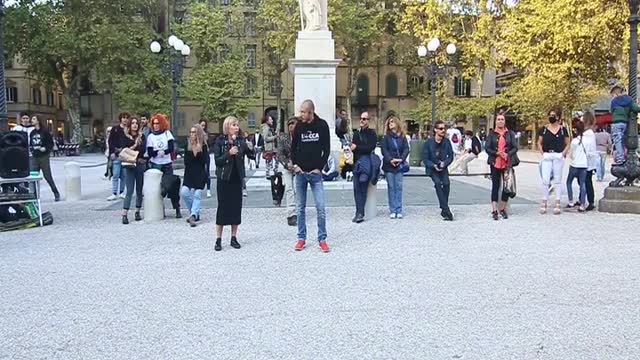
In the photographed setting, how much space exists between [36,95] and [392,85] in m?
39.1

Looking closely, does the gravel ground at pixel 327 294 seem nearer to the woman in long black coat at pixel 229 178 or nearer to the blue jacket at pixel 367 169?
the woman in long black coat at pixel 229 178

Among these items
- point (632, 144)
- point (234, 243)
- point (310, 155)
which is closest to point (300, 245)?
point (234, 243)

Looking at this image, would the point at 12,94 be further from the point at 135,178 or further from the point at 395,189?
the point at 395,189

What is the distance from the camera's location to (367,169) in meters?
10.4

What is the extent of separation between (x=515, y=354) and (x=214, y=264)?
4.00 meters

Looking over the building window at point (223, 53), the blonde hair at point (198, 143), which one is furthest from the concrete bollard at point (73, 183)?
the building window at point (223, 53)

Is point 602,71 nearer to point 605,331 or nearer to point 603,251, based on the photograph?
point 603,251

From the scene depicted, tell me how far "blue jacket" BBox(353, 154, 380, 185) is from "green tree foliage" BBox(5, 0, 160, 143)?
36605 mm

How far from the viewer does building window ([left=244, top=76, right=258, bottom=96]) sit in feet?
176

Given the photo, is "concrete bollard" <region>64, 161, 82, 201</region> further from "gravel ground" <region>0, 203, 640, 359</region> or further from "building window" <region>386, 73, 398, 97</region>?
"building window" <region>386, 73, 398, 97</region>

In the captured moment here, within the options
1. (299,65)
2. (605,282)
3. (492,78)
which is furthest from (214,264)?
(492,78)

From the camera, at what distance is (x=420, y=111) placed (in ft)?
172

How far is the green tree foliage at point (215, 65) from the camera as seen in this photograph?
4838 centimetres

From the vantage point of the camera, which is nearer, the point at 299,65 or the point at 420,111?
the point at 299,65
